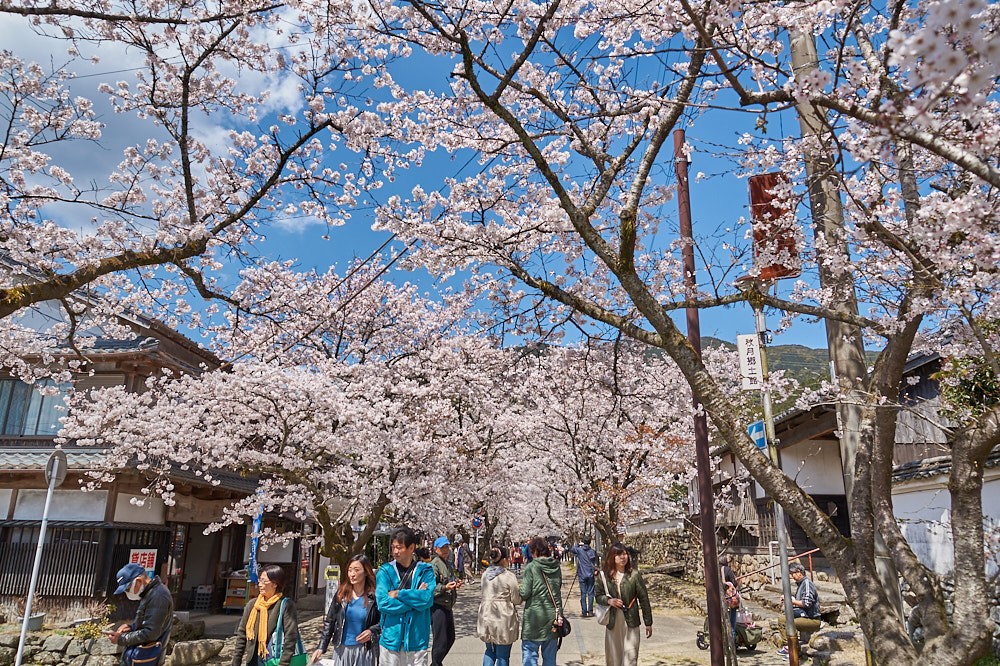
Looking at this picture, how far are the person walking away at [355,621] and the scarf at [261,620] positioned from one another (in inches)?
17.7

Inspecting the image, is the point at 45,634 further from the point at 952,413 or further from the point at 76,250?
the point at 952,413

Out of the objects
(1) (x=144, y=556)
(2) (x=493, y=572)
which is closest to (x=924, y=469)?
(2) (x=493, y=572)

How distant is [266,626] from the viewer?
5.56 metres

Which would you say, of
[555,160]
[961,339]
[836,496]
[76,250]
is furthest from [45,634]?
[836,496]

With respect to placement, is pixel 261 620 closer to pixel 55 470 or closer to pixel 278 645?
pixel 278 645

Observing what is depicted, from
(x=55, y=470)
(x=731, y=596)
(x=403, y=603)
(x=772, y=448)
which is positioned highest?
(x=772, y=448)

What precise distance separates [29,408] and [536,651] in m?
15.0

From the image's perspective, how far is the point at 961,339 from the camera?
5.37m

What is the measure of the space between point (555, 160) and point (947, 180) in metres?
5.42

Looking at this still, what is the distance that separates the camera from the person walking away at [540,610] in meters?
7.49

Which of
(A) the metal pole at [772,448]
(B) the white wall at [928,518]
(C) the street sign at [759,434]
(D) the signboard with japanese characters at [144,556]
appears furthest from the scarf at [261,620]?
(D) the signboard with japanese characters at [144,556]

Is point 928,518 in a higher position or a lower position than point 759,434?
lower

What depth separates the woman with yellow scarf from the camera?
552 centimetres

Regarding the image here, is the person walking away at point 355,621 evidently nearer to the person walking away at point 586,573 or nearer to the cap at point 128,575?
the cap at point 128,575
